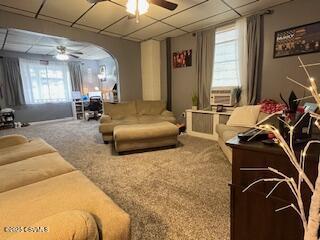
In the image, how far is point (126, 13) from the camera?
3148 millimetres

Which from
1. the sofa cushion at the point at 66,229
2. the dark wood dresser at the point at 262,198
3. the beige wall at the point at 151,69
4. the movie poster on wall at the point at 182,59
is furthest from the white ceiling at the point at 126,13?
the sofa cushion at the point at 66,229

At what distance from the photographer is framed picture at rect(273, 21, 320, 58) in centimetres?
270

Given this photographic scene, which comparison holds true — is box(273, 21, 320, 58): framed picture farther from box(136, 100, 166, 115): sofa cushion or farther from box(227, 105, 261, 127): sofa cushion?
box(136, 100, 166, 115): sofa cushion

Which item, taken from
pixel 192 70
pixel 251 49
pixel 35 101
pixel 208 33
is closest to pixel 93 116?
pixel 35 101

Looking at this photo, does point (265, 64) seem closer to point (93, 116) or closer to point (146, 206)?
point (146, 206)

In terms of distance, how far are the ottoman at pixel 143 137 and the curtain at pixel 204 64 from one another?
133 cm

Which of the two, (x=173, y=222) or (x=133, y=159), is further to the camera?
(x=133, y=159)

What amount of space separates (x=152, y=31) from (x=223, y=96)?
6.86 feet

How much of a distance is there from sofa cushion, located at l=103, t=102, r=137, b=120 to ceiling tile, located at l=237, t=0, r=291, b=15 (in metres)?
2.83

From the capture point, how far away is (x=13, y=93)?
585 cm

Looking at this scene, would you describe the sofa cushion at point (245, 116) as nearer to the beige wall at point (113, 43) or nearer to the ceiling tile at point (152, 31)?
the ceiling tile at point (152, 31)

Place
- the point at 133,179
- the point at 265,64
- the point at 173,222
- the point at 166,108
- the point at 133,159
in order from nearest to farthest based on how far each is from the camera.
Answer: the point at 173,222, the point at 133,179, the point at 133,159, the point at 265,64, the point at 166,108

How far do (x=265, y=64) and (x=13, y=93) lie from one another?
6969 mm

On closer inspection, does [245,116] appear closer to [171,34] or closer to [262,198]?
[262,198]
